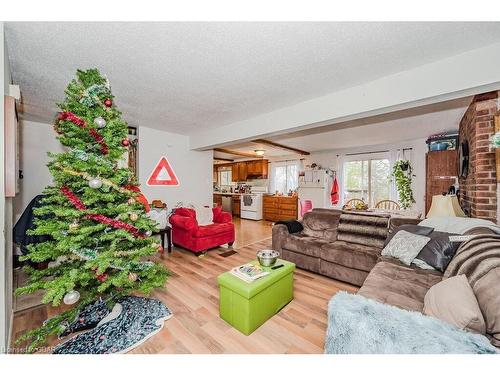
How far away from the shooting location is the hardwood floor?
1571 millimetres

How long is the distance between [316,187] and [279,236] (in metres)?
3.79

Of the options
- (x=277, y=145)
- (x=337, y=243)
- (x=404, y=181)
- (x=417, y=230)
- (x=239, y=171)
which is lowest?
(x=337, y=243)

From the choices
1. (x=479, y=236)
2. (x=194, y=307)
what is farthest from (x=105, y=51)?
(x=479, y=236)

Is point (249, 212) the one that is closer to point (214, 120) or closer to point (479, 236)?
point (214, 120)

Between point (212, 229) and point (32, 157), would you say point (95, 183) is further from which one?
point (32, 157)

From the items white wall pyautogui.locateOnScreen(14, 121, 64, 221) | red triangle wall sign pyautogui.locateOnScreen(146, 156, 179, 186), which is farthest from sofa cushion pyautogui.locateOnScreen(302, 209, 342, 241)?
white wall pyautogui.locateOnScreen(14, 121, 64, 221)

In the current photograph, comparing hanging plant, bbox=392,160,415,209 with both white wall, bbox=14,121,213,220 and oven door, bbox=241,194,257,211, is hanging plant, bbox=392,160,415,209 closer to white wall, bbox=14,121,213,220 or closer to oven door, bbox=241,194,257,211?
oven door, bbox=241,194,257,211

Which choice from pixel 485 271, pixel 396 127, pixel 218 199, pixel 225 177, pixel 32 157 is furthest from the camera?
pixel 225 177

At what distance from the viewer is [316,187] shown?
6.57m

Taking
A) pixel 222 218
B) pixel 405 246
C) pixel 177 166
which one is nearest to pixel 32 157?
pixel 177 166

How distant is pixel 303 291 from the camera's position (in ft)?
7.86

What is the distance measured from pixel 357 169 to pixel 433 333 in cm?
566

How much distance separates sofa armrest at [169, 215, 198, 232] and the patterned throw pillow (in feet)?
9.24

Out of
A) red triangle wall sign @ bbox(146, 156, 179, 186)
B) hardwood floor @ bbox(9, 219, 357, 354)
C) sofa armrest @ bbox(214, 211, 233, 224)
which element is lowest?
hardwood floor @ bbox(9, 219, 357, 354)
